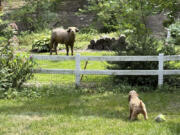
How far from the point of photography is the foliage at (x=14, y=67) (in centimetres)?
812

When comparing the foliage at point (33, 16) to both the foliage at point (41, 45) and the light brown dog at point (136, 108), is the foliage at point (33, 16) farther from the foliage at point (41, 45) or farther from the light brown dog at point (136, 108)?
the light brown dog at point (136, 108)

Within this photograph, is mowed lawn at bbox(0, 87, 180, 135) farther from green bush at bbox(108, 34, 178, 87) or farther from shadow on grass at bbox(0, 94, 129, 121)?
green bush at bbox(108, 34, 178, 87)

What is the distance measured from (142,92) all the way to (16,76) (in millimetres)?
Result: 3389

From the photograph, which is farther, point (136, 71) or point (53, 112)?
point (136, 71)

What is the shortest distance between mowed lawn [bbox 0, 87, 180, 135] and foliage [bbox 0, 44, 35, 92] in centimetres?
71

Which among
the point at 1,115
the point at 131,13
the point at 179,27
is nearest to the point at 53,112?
the point at 1,115

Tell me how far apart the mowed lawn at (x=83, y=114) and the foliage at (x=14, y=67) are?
2.33 ft

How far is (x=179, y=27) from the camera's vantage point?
676cm

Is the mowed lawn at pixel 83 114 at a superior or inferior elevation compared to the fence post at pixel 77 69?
inferior

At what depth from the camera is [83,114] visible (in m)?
6.24

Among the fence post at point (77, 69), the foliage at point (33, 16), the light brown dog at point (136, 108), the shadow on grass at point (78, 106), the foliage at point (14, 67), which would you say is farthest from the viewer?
the foliage at point (33, 16)

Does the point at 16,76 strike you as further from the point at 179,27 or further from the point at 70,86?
the point at 179,27

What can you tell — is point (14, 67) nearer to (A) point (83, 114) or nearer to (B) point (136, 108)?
(A) point (83, 114)

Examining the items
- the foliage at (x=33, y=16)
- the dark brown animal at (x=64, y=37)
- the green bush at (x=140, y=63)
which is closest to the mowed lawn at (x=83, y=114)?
the green bush at (x=140, y=63)
